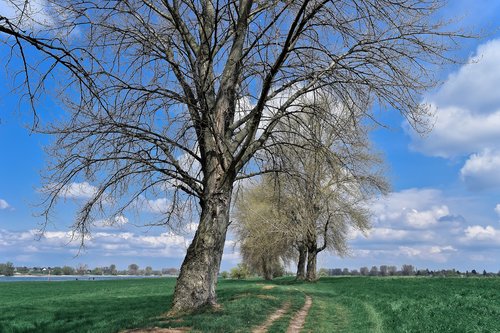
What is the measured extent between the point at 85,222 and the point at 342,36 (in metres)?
9.32

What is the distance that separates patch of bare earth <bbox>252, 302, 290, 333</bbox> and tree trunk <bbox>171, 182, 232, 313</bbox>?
180 cm

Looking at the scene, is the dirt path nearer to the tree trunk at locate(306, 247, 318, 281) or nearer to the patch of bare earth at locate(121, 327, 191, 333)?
the patch of bare earth at locate(121, 327, 191, 333)

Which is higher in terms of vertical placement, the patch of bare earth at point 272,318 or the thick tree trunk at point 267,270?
the thick tree trunk at point 267,270

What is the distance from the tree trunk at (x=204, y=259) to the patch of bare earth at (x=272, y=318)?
180 cm

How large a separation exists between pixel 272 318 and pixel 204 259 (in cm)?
252

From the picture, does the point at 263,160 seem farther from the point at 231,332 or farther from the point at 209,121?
the point at 231,332

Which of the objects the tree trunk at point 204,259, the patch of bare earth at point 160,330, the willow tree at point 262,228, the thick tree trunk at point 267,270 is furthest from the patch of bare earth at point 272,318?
the thick tree trunk at point 267,270

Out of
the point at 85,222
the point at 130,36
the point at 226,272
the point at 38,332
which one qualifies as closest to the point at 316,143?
the point at 130,36

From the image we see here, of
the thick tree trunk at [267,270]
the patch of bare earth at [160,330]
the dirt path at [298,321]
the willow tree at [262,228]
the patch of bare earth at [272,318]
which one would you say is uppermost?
the willow tree at [262,228]

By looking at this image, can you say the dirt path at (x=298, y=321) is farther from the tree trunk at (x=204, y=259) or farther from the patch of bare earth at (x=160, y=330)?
the patch of bare earth at (x=160, y=330)

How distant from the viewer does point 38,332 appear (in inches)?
461

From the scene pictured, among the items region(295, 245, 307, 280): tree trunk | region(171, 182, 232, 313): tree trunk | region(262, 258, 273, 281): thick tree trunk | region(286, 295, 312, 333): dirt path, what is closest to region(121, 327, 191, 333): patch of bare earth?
region(286, 295, 312, 333): dirt path

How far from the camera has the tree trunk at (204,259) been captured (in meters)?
12.4

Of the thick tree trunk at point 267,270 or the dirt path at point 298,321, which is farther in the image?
the thick tree trunk at point 267,270
